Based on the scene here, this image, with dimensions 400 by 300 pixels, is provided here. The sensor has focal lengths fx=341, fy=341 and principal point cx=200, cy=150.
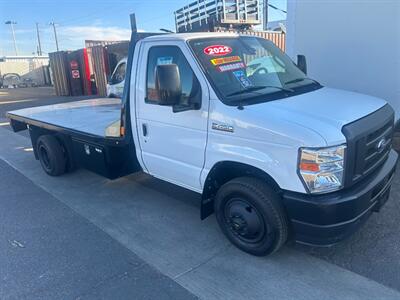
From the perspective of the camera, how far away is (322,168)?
8.63 ft

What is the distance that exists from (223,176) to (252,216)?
1.68ft

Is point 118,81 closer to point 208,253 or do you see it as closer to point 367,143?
point 208,253

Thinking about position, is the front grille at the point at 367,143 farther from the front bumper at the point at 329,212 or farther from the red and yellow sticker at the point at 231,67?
the red and yellow sticker at the point at 231,67

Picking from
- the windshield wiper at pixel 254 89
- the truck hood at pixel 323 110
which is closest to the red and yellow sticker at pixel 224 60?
the windshield wiper at pixel 254 89

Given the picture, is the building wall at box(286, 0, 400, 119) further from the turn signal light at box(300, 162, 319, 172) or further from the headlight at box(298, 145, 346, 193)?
the turn signal light at box(300, 162, 319, 172)

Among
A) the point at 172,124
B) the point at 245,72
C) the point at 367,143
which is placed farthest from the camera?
the point at 172,124

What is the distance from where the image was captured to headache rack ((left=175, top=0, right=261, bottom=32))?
1171 cm

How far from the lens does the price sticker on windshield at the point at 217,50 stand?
3.42 meters

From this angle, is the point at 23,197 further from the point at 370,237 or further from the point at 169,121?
the point at 370,237

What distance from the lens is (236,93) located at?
3205 mm

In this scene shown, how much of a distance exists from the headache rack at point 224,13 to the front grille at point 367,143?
9.03 m

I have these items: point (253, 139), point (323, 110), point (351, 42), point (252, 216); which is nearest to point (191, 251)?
point (252, 216)

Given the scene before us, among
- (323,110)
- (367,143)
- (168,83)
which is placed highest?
(168,83)

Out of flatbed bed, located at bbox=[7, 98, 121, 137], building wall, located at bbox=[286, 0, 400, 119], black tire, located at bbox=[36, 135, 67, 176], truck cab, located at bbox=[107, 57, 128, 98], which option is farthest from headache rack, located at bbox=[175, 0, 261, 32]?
black tire, located at bbox=[36, 135, 67, 176]
